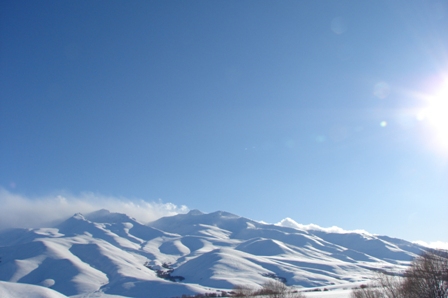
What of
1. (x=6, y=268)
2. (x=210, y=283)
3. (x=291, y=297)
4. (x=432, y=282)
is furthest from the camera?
(x=6, y=268)

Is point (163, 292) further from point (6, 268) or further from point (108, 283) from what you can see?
point (6, 268)

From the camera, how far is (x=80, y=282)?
159 meters

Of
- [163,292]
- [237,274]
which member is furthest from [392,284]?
[237,274]

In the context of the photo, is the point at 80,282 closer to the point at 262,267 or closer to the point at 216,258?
the point at 216,258

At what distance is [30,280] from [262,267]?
139m

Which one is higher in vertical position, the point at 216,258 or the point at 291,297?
the point at 216,258

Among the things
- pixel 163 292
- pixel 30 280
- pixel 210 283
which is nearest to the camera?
pixel 163 292

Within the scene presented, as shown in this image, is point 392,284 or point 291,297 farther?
point 291,297

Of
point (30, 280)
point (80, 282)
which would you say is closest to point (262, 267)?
point (80, 282)

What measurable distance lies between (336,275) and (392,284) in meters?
158

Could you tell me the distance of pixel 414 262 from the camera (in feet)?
134

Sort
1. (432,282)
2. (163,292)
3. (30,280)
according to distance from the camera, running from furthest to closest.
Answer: (30,280), (163,292), (432,282)

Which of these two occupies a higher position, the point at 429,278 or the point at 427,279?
the point at 429,278

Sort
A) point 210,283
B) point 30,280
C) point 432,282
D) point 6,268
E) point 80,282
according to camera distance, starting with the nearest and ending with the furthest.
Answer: point 432,282 → point 210,283 → point 80,282 → point 30,280 → point 6,268
